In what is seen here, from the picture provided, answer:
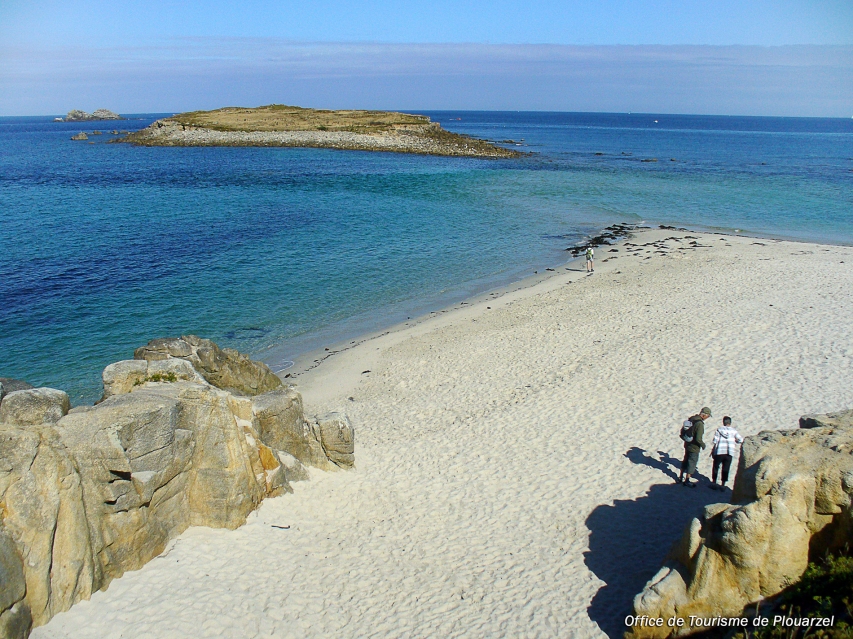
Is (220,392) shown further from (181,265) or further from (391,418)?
(181,265)

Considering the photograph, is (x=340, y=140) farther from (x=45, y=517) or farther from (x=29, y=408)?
(x=45, y=517)

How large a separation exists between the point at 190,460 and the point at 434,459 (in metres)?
5.40

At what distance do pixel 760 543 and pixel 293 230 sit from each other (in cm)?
3537

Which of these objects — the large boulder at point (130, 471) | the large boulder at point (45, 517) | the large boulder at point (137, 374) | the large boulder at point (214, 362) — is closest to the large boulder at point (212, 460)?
the large boulder at point (130, 471)

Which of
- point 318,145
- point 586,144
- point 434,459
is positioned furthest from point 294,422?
point 586,144

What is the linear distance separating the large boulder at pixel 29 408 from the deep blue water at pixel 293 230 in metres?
8.94

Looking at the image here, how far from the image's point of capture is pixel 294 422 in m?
13.0

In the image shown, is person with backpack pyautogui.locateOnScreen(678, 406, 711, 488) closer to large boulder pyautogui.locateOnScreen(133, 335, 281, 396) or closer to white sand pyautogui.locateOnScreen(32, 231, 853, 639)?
white sand pyautogui.locateOnScreen(32, 231, 853, 639)

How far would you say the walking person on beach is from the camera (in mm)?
11695

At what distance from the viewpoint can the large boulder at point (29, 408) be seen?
9.06 meters

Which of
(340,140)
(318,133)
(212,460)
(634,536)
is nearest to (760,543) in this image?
(634,536)

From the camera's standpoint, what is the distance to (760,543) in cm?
760

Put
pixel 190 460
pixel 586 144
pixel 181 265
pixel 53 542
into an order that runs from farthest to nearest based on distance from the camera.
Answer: pixel 586 144 < pixel 181 265 < pixel 190 460 < pixel 53 542

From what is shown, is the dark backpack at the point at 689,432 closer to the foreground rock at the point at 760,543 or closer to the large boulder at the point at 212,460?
the foreground rock at the point at 760,543
